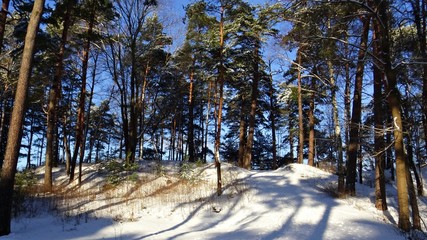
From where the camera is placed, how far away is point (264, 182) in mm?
14086

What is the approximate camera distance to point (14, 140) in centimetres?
799

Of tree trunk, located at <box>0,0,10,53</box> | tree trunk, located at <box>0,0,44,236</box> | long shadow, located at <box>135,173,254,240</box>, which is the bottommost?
long shadow, located at <box>135,173,254,240</box>

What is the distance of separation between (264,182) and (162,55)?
11309mm

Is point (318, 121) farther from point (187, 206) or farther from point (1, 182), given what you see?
point (1, 182)

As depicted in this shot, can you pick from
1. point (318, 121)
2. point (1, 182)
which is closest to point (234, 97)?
point (318, 121)

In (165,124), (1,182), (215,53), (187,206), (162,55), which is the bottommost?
(187,206)

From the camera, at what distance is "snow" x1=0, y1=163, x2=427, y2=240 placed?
26.7 feet

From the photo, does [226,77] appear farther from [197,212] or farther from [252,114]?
[197,212]

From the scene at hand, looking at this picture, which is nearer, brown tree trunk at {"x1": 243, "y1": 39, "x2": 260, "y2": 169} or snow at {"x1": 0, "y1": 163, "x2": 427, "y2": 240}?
snow at {"x1": 0, "y1": 163, "x2": 427, "y2": 240}

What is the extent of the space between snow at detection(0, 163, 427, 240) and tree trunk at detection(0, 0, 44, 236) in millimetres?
568

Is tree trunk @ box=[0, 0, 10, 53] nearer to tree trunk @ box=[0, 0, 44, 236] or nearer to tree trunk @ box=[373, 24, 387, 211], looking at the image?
tree trunk @ box=[0, 0, 44, 236]

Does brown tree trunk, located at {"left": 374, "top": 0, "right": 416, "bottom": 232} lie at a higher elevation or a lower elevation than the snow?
higher

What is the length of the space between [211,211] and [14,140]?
587cm

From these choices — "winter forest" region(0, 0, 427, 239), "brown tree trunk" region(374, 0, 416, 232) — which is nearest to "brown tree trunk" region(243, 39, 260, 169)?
"winter forest" region(0, 0, 427, 239)
